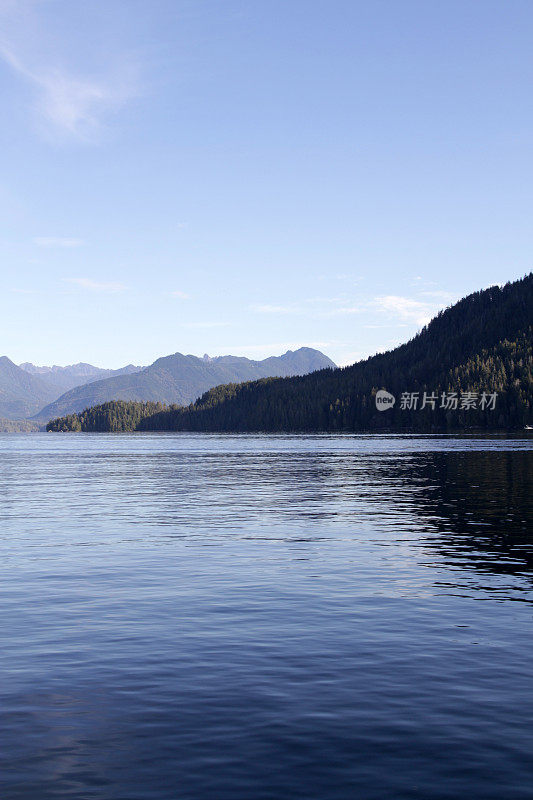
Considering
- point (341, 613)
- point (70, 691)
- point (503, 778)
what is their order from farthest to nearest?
point (341, 613) → point (70, 691) → point (503, 778)

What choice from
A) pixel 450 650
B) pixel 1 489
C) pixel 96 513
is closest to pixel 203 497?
pixel 96 513

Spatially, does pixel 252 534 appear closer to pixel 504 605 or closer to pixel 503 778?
pixel 504 605

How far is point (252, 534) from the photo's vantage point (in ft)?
153

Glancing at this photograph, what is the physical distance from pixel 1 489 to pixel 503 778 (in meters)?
75.9

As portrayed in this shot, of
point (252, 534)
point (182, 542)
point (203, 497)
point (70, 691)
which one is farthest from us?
point (203, 497)

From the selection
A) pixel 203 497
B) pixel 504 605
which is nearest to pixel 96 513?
pixel 203 497

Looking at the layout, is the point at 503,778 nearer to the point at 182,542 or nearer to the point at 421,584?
the point at 421,584

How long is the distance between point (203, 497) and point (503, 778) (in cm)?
5896

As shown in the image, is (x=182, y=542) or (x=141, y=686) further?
(x=182, y=542)

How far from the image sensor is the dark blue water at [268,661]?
14.0 m

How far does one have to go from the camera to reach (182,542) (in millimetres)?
43625

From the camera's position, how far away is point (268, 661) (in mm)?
20922

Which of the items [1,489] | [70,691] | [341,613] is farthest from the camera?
[1,489]

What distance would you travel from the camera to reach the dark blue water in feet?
46.1
